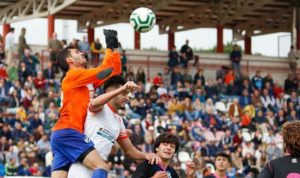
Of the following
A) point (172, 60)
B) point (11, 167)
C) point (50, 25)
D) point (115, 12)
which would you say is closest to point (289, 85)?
point (172, 60)

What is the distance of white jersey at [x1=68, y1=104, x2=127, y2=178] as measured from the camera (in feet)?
32.1

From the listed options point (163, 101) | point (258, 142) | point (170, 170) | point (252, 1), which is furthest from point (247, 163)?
point (170, 170)

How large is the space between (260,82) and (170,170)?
24.7 meters

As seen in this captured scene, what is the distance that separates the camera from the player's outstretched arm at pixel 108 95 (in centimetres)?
929

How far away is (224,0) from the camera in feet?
129

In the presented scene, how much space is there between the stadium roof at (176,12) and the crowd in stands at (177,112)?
4719 mm

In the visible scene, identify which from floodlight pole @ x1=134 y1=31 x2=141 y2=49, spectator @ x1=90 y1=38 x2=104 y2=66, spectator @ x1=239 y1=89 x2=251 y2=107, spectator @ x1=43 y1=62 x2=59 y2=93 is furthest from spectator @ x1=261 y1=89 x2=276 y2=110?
floodlight pole @ x1=134 y1=31 x2=141 y2=49

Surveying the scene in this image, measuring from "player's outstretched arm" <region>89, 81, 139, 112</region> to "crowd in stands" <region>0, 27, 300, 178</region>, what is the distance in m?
12.3

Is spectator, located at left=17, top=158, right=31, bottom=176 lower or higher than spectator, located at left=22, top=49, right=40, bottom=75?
lower

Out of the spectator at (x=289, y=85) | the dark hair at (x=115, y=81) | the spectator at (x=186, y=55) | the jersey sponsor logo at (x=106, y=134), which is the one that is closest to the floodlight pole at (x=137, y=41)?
the spectator at (x=186, y=55)

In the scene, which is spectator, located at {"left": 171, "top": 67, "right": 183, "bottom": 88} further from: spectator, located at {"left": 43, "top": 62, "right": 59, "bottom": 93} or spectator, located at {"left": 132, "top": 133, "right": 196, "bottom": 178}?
spectator, located at {"left": 132, "top": 133, "right": 196, "bottom": 178}

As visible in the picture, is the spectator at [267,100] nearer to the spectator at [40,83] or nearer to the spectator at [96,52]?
the spectator at [96,52]

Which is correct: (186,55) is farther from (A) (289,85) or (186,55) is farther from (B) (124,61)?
(A) (289,85)

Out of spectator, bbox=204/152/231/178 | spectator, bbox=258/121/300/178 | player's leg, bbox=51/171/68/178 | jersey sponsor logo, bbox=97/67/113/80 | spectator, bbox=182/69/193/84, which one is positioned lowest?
spectator, bbox=182/69/193/84
